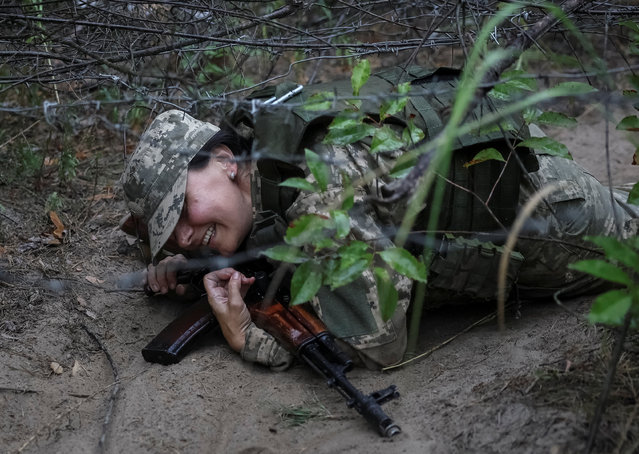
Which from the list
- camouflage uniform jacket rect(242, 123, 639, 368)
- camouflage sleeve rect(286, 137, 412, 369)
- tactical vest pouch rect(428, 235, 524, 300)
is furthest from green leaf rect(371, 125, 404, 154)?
tactical vest pouch rect(428, 235, 524, 300)

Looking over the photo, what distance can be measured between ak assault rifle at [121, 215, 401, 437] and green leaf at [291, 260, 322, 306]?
2.15 feet

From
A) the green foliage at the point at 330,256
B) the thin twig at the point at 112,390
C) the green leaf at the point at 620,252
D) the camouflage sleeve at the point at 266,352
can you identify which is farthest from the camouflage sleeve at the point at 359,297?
the green leaf at the point at 620,252

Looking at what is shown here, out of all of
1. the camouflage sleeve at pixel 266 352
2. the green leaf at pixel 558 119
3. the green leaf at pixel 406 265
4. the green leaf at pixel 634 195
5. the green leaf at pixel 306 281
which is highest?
the green leaf at pixel 558 119

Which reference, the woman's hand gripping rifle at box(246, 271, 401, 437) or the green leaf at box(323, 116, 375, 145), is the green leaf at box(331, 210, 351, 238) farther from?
the woman's hand gripping rifle at box(246, 271, 401, 437)

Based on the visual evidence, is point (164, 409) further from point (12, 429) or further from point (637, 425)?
point (637, 425)

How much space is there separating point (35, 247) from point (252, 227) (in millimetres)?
1245

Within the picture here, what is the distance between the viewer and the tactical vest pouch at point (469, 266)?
2.80 meters

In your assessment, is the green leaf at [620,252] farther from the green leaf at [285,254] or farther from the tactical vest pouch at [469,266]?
the tactical vest pouch at [469,266]

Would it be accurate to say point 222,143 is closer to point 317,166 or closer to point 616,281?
point 317,166

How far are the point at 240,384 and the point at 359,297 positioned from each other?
1.97 ft

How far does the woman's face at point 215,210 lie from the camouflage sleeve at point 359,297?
0.39m

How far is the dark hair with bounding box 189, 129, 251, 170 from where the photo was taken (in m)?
2.97

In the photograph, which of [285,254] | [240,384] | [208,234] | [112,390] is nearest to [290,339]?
[240,384]

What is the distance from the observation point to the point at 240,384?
280 cm
